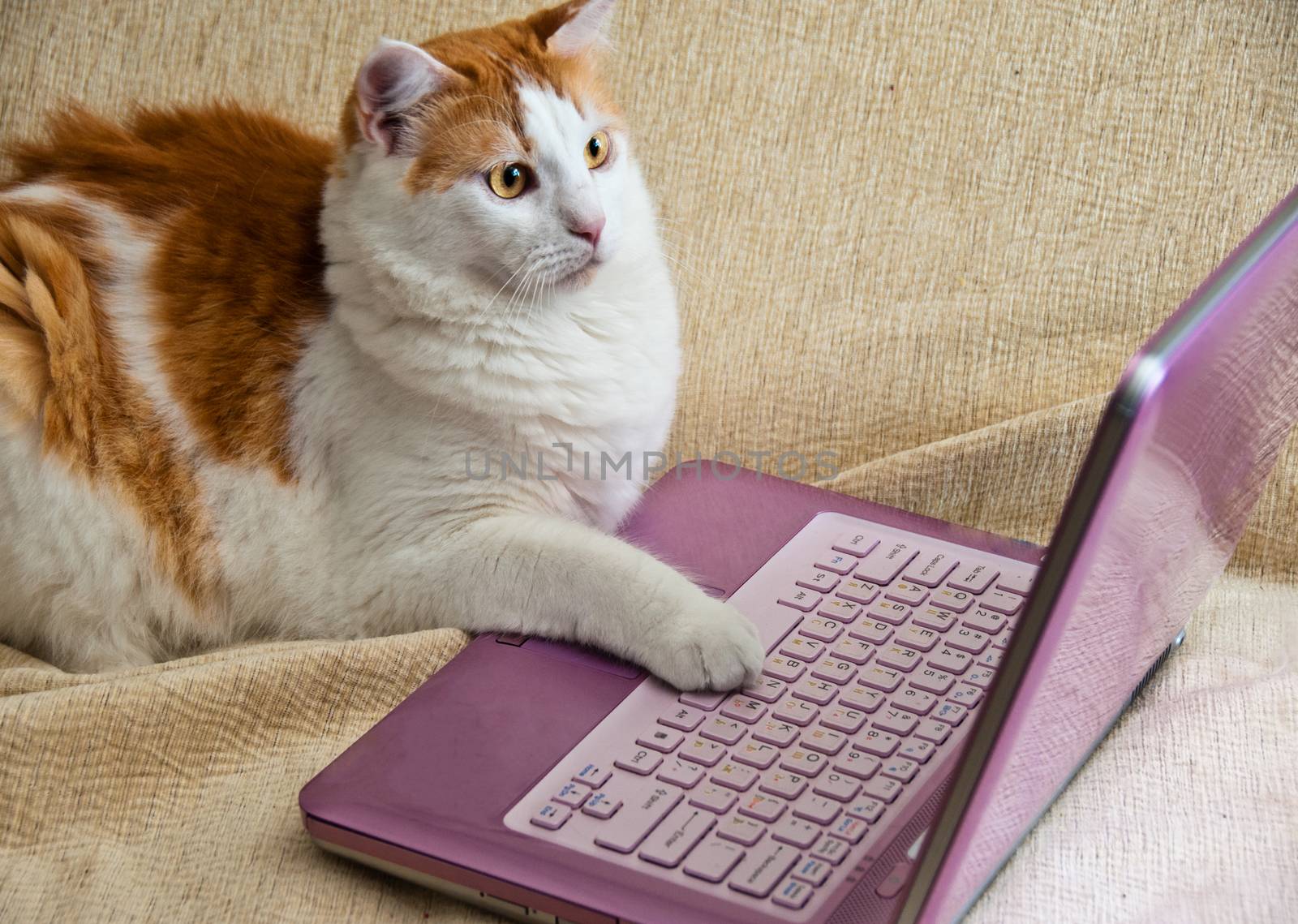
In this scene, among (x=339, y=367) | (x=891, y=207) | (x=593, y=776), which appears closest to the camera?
(x=593, y=776)

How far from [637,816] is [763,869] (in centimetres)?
9

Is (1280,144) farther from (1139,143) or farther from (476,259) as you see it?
(476,259)

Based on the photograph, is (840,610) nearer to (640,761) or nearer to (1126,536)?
(640,761)

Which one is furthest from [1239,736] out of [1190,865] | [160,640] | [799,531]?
[160,640]

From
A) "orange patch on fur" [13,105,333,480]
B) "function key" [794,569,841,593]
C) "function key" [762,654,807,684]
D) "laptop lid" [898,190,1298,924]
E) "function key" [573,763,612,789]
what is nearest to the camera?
"laptop lid" [898,190,1298,924]

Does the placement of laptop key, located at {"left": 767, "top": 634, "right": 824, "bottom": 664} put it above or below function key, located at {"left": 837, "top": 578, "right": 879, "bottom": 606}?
below

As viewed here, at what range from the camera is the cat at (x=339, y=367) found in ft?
3.42

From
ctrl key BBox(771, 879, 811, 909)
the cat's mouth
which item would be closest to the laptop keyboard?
ctrl key BBox(771, 879, 811, 909)

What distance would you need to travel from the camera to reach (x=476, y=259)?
1.05 metres

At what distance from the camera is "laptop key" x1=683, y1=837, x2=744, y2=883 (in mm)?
732

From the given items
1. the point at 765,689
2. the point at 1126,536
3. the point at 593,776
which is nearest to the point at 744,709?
the point at 765,689

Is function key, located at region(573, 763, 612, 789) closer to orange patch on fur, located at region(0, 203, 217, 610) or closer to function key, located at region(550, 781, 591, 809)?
function key, located at region(550, 781, 591, 809)

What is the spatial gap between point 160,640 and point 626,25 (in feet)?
2.73

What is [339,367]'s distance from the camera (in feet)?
3.71
